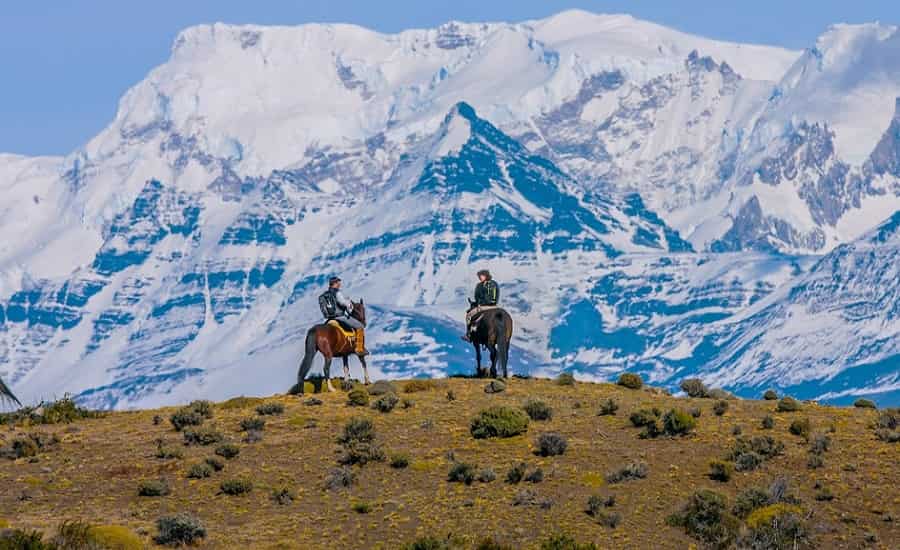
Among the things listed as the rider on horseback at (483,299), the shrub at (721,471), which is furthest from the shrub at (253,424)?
the shrub at (721,471)

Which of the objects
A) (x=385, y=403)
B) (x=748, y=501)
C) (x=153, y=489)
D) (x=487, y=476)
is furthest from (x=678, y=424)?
(x=153, y=489)

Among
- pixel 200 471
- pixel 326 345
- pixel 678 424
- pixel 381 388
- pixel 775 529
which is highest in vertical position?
pixel 326 345

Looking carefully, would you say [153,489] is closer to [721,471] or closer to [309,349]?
[721,471]

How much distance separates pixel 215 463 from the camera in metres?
59.8

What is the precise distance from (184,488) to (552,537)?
12639mm

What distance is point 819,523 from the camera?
176 ft

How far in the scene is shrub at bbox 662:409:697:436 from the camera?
6253cm

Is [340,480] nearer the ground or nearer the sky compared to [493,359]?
nearer the ground

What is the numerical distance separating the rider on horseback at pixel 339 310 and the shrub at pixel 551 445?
14654 mm

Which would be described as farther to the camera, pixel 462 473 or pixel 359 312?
pixel 359 312

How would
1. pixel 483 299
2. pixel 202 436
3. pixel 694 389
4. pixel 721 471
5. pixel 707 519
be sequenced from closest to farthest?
1. pixel 707 519
2. pixel 721 471
3. pixel 202 436
4. pixel 694 389
5. pixel 483 299

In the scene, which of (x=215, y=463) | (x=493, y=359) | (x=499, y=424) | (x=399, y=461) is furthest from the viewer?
(x=493, y=359)

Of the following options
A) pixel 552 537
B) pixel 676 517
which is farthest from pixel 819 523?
pixel 552 537

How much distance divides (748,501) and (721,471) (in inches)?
133
